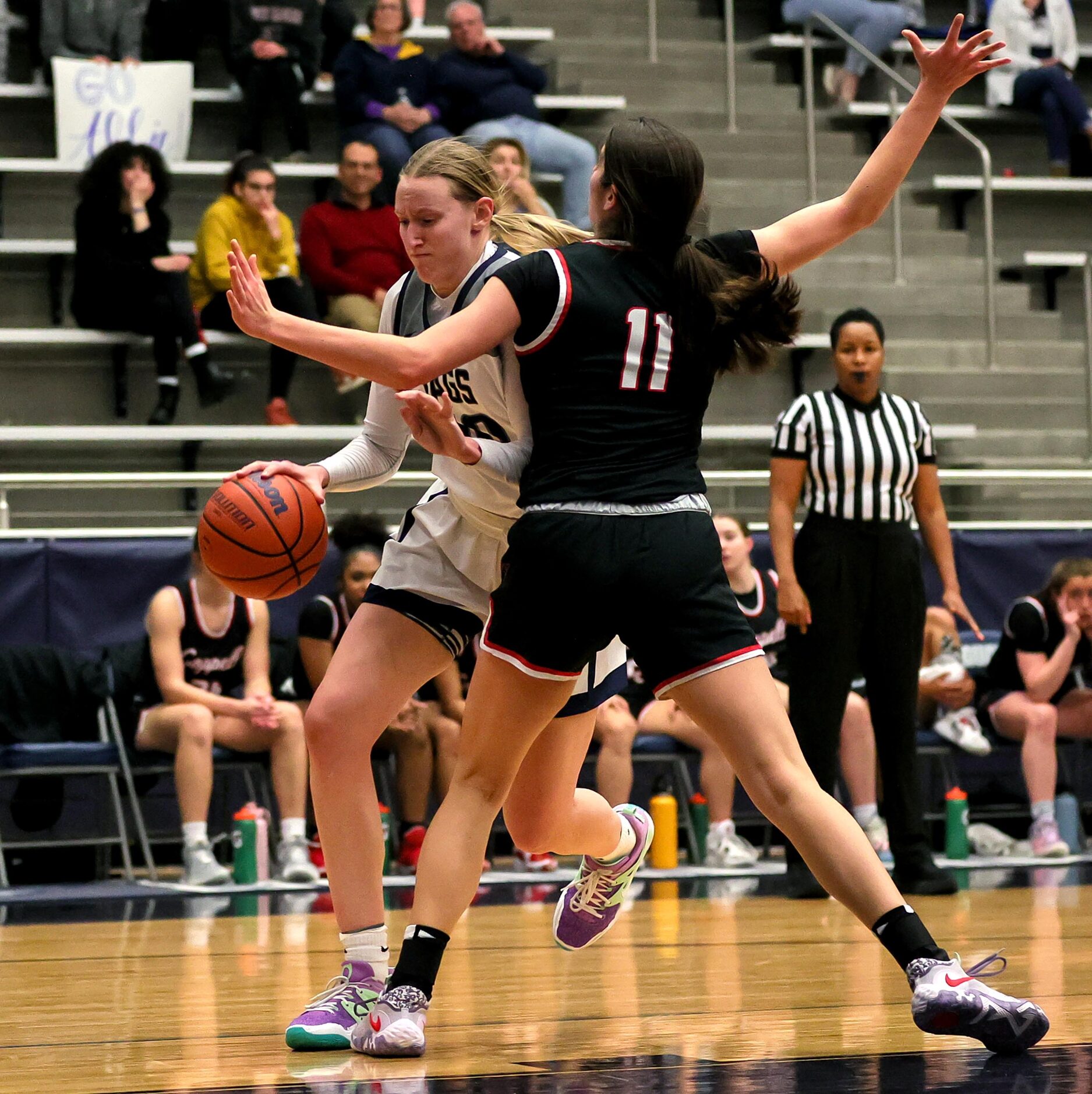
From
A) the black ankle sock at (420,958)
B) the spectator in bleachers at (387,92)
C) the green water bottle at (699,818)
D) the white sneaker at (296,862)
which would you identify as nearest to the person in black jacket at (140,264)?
the spectator in bleachers at (387,92)

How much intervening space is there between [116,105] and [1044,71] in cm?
608

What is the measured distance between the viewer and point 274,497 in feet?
11.1

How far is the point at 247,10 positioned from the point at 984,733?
5.92m

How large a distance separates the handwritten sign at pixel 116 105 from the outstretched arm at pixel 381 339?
756 centimetres

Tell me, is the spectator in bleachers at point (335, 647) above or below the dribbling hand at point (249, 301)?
below

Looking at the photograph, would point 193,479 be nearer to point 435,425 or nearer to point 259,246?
point 259,246

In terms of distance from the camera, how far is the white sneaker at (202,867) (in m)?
7.00

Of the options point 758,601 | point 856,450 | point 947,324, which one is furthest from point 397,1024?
point 947,324

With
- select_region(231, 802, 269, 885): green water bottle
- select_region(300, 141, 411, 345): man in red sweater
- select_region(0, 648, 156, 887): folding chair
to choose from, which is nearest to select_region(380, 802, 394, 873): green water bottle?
select_region(231, 802, 269, 885): green water bottle

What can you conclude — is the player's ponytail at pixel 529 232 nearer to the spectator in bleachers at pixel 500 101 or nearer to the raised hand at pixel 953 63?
the raised hand at pixel 953 63

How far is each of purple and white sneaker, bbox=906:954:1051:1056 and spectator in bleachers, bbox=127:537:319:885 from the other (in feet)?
14.2

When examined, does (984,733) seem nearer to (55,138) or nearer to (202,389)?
(202,389)

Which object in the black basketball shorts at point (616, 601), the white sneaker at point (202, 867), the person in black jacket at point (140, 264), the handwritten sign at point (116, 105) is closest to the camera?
the black basketball shorts at point (616, 601)

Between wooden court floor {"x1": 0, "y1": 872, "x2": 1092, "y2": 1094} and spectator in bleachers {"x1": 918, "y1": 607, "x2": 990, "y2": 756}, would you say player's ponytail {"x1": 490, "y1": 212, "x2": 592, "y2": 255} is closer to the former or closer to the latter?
wooden court floor {"x1": 0, "y1": 872, "x2": 1092, "y2": 1094}
